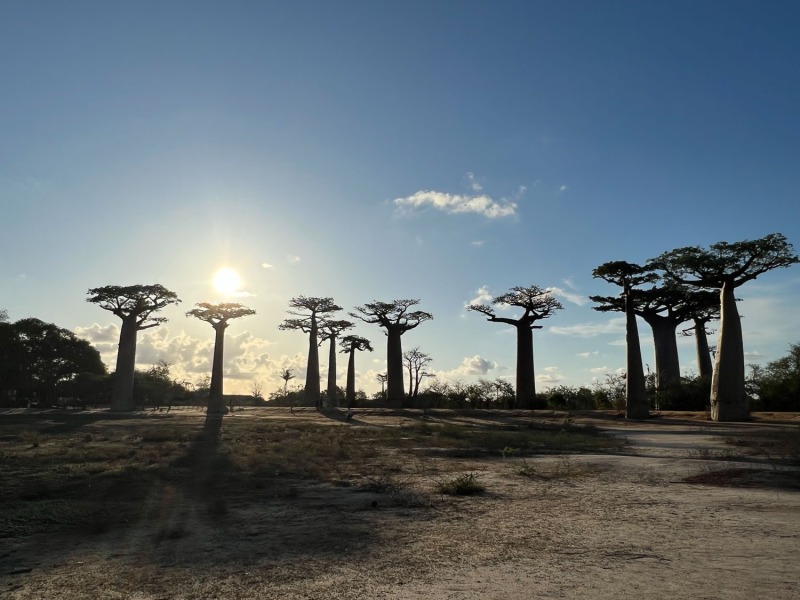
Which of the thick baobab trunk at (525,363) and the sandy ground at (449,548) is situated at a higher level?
the thick baobab trunk at (525,363)

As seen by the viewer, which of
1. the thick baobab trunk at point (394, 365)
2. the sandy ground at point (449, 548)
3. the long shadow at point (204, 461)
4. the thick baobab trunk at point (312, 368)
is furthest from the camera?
the thick baobab trunk at point (312, 368)

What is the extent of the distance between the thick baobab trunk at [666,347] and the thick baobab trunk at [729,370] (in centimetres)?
1342

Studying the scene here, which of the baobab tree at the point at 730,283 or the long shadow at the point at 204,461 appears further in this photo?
the baobab tree at the point at 730,283

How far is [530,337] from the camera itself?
38125 mm

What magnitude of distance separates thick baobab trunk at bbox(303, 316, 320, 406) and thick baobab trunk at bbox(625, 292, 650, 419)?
25.8m

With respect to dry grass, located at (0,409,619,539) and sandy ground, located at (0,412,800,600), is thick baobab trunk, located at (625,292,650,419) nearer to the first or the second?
dry grass, located at (0,409,619,539)

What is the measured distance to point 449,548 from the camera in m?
4.92

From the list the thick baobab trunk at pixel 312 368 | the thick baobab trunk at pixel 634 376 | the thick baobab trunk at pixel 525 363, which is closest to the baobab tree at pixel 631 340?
the thick baobab trunk at pixel 634 376

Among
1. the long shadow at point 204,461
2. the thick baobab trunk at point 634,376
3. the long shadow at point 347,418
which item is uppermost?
the thick baobab trunk at point 634,376

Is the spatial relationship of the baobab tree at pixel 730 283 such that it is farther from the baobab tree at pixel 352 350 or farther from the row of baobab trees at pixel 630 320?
the baobab tree at pixel 352 350

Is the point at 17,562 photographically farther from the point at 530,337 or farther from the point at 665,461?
the point at 530,337

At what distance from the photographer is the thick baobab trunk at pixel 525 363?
3766 cm

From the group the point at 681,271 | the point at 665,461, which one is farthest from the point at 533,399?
the point at 665,461

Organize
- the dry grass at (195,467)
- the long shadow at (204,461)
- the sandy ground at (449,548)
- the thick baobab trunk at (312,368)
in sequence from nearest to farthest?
the sandy ground at (449,548) → the dry grass at (195,467) → the long shadow at (204,461) → the thick baobab trunk at (312,368)
